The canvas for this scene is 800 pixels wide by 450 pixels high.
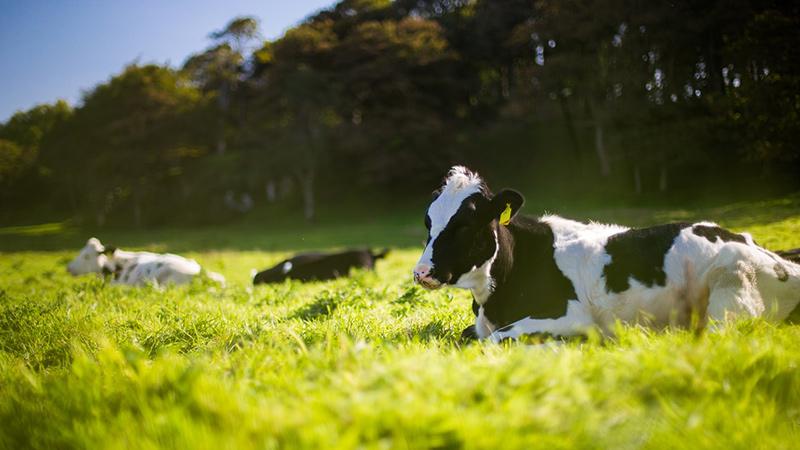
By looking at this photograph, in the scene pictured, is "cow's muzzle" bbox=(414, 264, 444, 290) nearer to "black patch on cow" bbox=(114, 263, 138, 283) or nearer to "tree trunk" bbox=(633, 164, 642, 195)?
"black patch on cow" bbox=(114, 263, 138, 283)

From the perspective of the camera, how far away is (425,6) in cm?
4806

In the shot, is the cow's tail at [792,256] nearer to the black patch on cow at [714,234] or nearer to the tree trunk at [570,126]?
the black patch on cow at [714,234]

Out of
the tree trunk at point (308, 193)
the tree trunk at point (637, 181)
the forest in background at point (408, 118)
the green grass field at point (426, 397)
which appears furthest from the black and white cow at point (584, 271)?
the tree trunk at point (308, 193)

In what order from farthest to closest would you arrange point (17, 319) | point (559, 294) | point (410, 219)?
point (410, 219), point (17, 319), point (559, 294)

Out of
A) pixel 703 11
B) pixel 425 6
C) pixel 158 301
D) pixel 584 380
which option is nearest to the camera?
pixel 584 380

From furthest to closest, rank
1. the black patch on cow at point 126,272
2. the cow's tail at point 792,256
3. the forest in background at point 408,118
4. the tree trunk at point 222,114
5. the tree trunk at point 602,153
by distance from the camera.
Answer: the tree trunk at point 222,114 → the tree trunk at point 602,153 → the forest in background at point 408,118 → the black patch on cow at point 126,272 → the cow's tail at point 792,256

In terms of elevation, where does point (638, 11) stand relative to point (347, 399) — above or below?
above

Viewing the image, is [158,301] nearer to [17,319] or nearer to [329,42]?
[17,319]

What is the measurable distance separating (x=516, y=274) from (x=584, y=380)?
6.37ft

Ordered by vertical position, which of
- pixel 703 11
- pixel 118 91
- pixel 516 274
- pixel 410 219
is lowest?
pixel 410 219

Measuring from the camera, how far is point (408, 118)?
1420 inches

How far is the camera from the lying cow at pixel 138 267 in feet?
37.0

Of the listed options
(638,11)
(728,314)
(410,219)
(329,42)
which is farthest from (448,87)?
(728,314)

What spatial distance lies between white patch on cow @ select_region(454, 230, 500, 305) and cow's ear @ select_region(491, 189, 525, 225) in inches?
6.7
